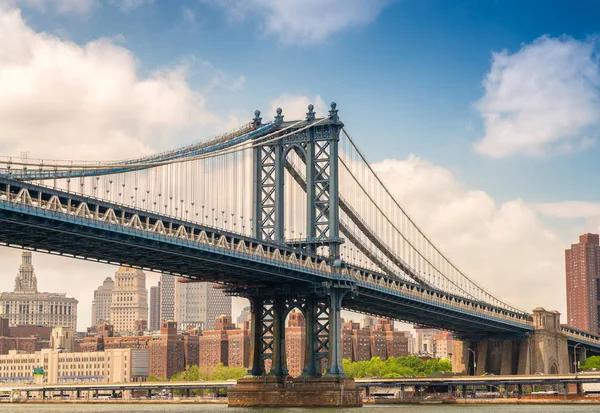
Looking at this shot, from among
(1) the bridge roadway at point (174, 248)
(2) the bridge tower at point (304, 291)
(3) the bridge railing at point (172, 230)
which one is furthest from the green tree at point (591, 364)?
(2) the bridge tower at point (304, 291)

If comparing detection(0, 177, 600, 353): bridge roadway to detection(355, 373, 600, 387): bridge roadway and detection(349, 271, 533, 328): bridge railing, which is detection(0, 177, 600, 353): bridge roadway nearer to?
detection(349, 271, 533, 328): bridge railing

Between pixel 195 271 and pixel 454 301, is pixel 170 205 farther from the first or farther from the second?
pixel 454 301

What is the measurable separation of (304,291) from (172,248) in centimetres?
2297

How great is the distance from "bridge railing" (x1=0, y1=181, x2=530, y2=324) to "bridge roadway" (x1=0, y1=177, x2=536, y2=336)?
0.06 m

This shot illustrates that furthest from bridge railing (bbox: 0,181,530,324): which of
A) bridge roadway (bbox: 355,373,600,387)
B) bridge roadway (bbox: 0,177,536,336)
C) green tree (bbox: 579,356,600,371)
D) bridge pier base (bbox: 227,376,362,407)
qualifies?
green tree (bbox: 579,356,600,371)

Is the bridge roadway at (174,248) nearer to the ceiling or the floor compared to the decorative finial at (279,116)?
nearer to the floor

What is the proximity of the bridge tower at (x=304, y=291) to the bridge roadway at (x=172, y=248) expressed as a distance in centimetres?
183

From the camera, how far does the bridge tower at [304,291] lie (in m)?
104

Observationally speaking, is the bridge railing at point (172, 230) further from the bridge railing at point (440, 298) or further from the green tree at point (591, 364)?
the green tree at point (591, 364)

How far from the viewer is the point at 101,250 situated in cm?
8488

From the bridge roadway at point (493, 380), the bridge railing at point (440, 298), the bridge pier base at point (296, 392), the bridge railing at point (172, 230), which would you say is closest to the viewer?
the bridge railing at point (172, 230)

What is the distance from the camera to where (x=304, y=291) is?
105375 millimetres

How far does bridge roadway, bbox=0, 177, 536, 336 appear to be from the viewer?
7431cm

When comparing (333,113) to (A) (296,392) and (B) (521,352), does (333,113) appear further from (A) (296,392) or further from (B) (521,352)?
(B) (521,352)
